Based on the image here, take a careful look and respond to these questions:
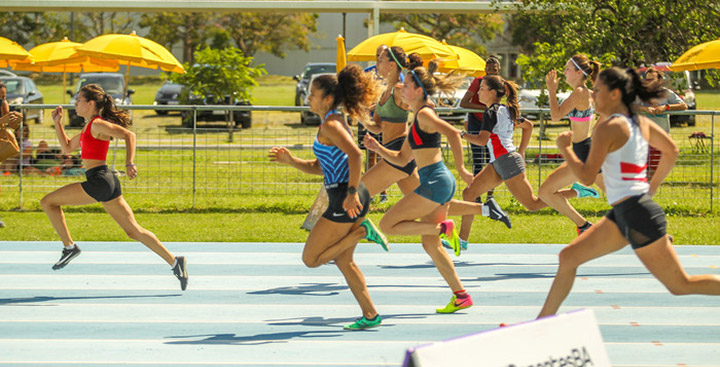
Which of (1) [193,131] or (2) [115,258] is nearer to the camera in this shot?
(2) [115,258]

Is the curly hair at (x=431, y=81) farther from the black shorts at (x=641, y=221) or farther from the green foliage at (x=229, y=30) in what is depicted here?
the green foliage at (x=229, y=30)

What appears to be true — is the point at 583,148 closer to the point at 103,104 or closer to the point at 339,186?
the point at 339,186

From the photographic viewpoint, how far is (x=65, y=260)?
857 cm

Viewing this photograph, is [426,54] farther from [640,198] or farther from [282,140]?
[640,198]

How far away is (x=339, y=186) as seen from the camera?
6.61m

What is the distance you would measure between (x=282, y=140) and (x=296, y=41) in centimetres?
3809

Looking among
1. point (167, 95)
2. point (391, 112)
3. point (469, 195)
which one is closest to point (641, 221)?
→ point (391, 112)

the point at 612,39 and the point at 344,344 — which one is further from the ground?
the point at 612,39

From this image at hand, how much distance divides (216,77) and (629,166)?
22.2m

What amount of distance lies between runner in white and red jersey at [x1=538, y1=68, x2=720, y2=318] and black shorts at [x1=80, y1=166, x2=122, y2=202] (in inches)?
160

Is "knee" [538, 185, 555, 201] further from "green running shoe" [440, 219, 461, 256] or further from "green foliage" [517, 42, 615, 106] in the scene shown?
"green foliage" [517, 42, 615, 106]

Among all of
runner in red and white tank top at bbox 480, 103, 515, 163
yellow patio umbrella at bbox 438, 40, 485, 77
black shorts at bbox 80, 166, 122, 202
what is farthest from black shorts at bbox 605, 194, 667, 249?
yellow patio umbrella at bbox 438, 40, 485, 77

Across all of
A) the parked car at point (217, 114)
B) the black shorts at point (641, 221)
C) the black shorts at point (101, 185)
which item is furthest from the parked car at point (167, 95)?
the black shorts at point (641, 221)

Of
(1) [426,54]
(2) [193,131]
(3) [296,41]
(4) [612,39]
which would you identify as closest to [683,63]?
(4) [612,39]
